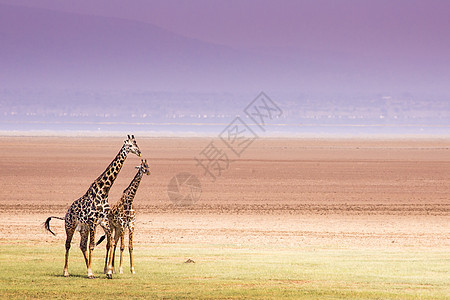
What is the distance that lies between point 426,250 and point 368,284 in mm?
6173

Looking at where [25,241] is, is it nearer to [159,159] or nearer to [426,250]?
[426,250]

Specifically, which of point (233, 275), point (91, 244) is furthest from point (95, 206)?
point (233, 275)

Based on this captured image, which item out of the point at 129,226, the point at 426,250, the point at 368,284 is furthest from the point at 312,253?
the point at 129,226

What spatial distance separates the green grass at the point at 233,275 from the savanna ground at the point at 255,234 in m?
0.02

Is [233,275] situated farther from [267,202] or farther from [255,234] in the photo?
[267,202]

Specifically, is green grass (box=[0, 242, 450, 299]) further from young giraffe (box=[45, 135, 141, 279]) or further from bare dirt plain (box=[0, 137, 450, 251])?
bare dirt plain (box=[0, 137, 450, 251])

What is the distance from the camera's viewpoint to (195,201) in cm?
2920

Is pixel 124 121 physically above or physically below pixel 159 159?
above

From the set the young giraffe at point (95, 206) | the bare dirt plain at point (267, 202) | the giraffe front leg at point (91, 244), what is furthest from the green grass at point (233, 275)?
the bare dirt plain at point (267, 202)

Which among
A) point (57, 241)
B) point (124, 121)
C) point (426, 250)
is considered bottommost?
point (426, 250)

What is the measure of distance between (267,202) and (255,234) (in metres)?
8.57

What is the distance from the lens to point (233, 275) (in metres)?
12.2

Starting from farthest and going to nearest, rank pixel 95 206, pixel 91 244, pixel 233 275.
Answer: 1. pixel 233 275
2. pixel 91 244
3. pixel 95 206

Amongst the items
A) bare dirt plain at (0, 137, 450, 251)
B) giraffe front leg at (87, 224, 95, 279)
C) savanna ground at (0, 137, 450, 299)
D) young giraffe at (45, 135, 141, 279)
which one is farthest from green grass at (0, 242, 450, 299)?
bare dirt plain at (0, 137, 450, 251)
